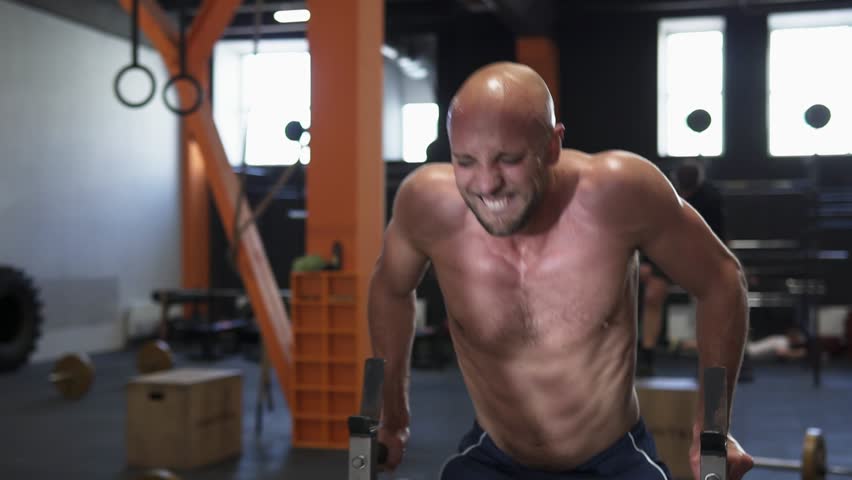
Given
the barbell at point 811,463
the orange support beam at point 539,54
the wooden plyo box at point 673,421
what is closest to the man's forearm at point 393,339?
the barbell at point 811,463

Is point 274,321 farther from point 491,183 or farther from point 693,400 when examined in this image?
point 491,183

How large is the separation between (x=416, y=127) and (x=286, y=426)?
668 cm

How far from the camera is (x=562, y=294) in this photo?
4.41ft

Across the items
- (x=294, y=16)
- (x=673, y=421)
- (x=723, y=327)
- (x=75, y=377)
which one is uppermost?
(x=294, y=16)

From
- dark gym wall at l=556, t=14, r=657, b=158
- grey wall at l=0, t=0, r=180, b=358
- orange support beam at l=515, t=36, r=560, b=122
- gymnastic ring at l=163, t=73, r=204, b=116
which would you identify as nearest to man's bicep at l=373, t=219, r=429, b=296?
gymnastic ring at l=163, t=73, r=204, b=116

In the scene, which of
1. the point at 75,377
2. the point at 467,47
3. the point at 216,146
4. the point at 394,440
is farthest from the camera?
the point at 467,47

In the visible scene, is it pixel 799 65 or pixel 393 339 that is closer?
pixel 393 339

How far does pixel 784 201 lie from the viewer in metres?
8.62

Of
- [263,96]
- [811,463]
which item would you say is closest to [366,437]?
[811,463]

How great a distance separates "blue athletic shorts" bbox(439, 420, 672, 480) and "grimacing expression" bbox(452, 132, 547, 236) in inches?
15.6

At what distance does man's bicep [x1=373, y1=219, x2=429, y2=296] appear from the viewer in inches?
58.0

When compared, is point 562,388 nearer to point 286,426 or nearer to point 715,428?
point 715,428

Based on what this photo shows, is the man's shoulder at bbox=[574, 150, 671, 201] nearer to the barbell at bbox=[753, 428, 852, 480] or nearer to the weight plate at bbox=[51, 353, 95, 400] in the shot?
the barbell at bbox=[753, 428, 852, 480]

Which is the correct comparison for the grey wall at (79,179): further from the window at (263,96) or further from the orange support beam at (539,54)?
the orange support beam at (539,54)
